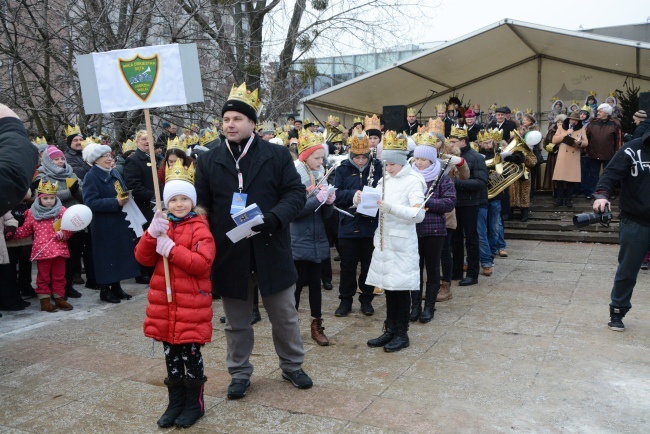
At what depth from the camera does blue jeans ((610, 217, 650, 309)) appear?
593 cm

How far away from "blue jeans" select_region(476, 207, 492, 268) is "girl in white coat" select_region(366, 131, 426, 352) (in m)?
3.22

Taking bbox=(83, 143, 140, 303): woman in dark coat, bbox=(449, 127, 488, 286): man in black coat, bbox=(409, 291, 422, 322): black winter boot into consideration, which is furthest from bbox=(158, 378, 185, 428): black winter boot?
bbox=(449, 127, 488, 286): man in black coat

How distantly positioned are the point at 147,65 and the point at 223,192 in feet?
3.33

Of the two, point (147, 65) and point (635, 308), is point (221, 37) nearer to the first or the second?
point (147, 65)

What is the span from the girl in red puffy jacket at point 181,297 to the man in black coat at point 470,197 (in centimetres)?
459

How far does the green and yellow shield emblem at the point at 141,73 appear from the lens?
4.21 metres

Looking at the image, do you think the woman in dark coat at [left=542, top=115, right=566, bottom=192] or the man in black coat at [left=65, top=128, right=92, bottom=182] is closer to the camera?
the man in black coat at [left=65, top=128, right=92, bottom=182]


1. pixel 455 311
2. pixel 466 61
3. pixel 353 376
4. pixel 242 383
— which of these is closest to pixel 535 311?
pixel 455 311

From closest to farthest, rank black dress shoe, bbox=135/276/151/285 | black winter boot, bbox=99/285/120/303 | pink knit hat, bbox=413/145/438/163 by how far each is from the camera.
Answer: 1. pink knit hat, bbox=413/145/438/163
2. black winter boot, bbox=99/285/120/303
3. black dress shoe, bbox=135/276/151/285

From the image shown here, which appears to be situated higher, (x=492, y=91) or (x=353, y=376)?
(x=492, y=91)

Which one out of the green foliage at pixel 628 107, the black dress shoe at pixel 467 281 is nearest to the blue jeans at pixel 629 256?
the black dress shoe at pixel 467 281

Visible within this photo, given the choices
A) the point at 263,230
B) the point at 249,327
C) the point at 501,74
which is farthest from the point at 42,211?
the point at 501,74

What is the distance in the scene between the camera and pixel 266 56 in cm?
1272

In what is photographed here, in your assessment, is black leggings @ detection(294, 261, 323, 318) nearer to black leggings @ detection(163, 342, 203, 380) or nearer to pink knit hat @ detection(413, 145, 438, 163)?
pink knit hat @ detection(413, 145, 438, 163)
